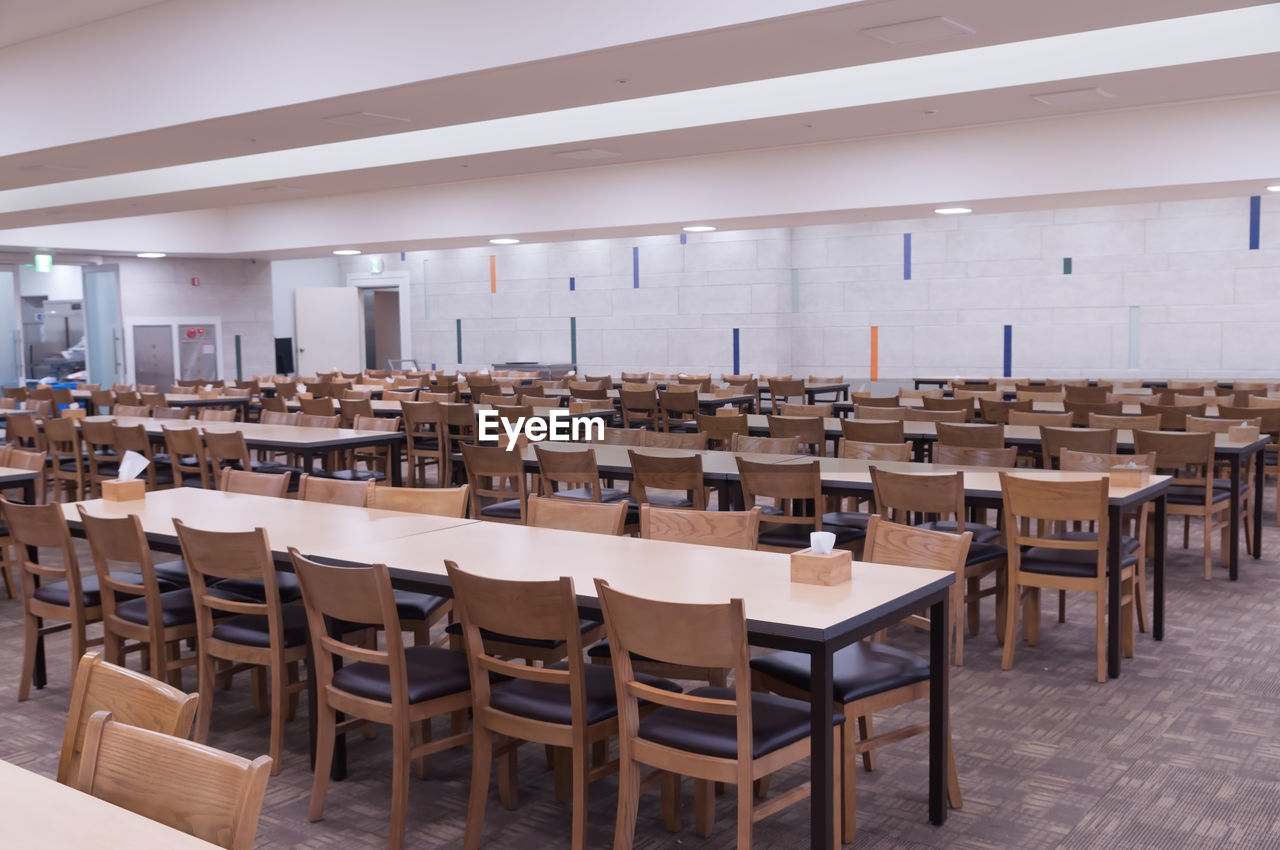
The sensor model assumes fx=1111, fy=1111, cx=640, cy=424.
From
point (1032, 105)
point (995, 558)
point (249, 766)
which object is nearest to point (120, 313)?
point (1032, 105)

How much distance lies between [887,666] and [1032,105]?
219 inches

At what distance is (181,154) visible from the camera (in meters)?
8.00

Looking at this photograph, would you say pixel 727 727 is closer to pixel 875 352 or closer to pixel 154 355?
pixel 875 352

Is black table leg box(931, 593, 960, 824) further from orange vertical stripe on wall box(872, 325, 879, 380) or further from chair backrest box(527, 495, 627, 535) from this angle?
orange vertical stripe on wall box(872, 325, 879, 380)

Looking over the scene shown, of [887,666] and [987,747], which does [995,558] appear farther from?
[887,666]

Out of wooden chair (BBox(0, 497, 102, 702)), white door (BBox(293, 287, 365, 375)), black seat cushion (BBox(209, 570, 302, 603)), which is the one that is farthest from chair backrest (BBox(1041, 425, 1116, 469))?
white door (BBox(293, 287, 365, 375))

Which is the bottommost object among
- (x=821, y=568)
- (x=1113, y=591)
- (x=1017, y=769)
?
(x=1017, y=769)

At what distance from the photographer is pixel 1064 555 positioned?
4.81 m

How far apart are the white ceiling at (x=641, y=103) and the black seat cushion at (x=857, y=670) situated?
8.96 feet

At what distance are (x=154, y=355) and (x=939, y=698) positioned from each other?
16048 millimetres

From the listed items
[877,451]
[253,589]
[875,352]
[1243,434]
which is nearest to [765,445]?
[877,451]

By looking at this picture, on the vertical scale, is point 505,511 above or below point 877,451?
below

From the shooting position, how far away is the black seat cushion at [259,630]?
371 cm

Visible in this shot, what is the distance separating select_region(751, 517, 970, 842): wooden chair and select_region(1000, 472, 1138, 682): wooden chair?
1.28 m
